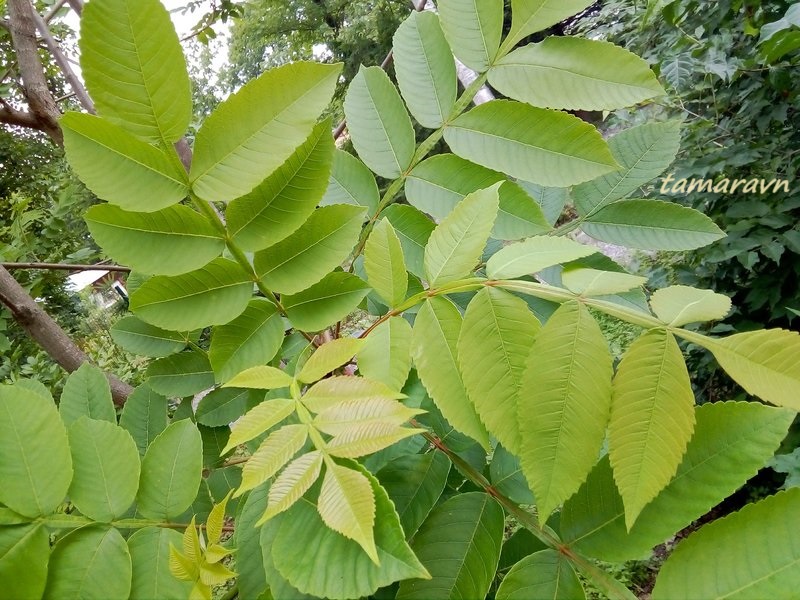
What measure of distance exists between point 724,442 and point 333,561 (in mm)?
233

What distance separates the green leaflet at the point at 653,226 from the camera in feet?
1.53

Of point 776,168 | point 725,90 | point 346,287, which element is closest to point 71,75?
point 346,287

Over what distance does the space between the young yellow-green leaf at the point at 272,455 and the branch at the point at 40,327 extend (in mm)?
589

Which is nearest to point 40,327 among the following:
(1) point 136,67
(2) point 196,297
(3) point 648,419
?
(2) point 196,297

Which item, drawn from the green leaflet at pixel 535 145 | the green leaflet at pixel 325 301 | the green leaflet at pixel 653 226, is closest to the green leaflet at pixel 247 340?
the green leaflet at pixel 325 301

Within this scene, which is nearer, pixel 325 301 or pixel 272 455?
pixel 272 455

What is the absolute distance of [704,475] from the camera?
27 centimetres

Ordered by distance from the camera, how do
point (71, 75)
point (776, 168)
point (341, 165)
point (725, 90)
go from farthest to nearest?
1. point (725, 90)
2. point (776, 168)
3. point (71, 75)
4. point (341, 165)

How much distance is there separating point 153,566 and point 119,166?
28 cm

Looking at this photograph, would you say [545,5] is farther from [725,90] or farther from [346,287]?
[725,90]

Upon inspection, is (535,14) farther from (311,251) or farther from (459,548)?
(459,548)

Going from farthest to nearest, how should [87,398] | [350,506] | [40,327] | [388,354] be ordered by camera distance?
[40,327], [87,398], [388,354], [350,506]

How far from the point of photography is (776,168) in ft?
5.04

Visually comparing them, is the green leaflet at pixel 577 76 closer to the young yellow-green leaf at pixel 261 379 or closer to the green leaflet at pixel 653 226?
the green leaflet at pixel 653 226
